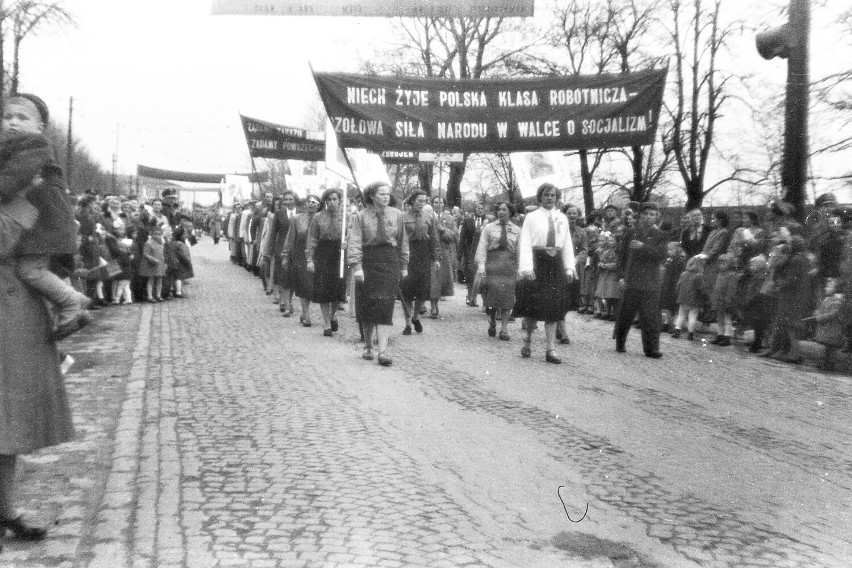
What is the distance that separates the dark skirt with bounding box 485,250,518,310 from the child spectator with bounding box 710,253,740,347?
2.54 metres

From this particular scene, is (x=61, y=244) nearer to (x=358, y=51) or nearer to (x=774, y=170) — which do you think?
(x=774, y=170)

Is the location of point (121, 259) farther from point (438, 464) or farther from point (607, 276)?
point (438, 464)

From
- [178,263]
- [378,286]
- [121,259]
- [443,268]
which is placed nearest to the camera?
[378,286]

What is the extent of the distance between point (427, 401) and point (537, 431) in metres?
1.39

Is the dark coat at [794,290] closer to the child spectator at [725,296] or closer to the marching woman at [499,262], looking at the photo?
the child spectator at [725,296]

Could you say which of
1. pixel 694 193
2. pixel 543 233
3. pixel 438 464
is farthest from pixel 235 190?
pixel 438 464

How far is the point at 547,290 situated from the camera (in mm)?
11648

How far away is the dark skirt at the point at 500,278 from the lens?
46.3 feet

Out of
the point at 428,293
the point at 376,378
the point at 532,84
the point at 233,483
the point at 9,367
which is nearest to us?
the point at 9,367

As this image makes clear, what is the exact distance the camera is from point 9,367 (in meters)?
4.40

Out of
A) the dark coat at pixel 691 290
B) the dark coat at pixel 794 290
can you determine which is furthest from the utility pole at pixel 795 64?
the dark coat at pixel 691 290

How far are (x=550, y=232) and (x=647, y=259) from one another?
129cm

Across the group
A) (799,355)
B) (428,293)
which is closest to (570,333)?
(428,293)

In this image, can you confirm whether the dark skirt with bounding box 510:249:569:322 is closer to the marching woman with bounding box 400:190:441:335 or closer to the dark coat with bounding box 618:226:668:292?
the dark coat with bounding box 618:226:668:292
